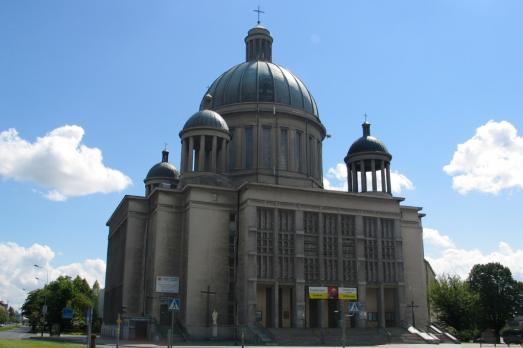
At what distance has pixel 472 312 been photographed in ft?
189

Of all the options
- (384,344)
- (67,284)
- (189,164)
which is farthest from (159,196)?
(67,284)

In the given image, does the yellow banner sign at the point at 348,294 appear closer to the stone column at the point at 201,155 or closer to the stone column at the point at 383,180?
the stone column at the point at 383,180

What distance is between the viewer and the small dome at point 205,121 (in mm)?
51875

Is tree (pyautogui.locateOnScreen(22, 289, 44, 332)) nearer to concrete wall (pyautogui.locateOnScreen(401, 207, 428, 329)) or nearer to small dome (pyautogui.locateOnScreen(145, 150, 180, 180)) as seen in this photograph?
small dome (pyautogui.locateOnScreen(145, 150, 180, 180))

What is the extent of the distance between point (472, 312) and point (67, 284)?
52957mm

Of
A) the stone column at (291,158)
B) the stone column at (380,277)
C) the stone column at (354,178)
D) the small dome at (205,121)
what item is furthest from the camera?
the stone column at (354,178)

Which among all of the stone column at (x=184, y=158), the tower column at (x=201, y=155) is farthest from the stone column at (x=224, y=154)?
the stone column at (x=184, y=158)

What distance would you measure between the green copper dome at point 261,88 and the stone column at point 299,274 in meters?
14.9

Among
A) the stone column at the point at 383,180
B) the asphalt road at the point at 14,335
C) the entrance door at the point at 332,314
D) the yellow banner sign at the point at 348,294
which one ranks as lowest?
the asphalt road at the point at 14,335

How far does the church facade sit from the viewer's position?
46156 millimetres

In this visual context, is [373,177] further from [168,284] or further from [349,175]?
[168,284]

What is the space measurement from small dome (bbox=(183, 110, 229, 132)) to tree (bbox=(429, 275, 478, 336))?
26.9 m

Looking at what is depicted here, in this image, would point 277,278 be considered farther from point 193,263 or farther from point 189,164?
point 189,164

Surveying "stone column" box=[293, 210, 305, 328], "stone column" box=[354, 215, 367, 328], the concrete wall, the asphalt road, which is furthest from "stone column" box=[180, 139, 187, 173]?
the concrete wall
